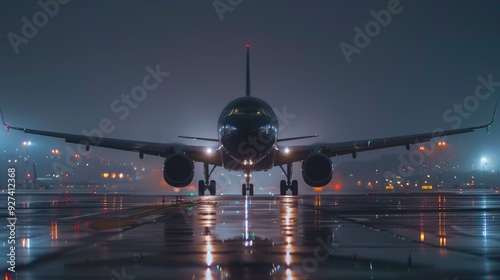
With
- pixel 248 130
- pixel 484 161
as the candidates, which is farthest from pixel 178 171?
pixel 484 161

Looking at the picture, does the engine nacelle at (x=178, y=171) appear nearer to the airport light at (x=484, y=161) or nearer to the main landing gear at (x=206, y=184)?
the main landing gear at (x=206, y=184)

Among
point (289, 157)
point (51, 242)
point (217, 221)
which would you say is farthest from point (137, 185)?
point (51, 242)

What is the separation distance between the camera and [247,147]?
3900 cm

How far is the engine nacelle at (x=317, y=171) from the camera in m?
41.9

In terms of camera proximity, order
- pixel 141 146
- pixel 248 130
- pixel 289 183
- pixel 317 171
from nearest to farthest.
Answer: pixel 248 130, pixel 317 171, pixel 141 146, pixel 289 183

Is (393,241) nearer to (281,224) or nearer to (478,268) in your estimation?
(478,268)

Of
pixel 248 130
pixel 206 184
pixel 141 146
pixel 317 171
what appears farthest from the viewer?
pixel 206 184

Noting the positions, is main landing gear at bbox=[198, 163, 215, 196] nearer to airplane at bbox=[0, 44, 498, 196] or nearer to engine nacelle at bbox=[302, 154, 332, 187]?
airplane at bbox=[0, 44, 498, 196]

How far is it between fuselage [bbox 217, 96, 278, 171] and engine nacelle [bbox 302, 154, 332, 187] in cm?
247

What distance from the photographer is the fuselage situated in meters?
37.9

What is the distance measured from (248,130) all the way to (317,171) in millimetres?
6593

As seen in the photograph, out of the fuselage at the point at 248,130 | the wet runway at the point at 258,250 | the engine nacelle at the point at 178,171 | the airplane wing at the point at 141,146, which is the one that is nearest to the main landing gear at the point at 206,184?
the airplane wing at the point at 141,146

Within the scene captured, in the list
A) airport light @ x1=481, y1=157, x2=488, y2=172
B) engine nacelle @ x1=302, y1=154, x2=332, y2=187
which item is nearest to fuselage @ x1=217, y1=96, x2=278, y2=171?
engine nacelle @ x1=302, y1=154, x2=332, y2=187

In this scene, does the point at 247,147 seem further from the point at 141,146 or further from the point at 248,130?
the point at 141,146
